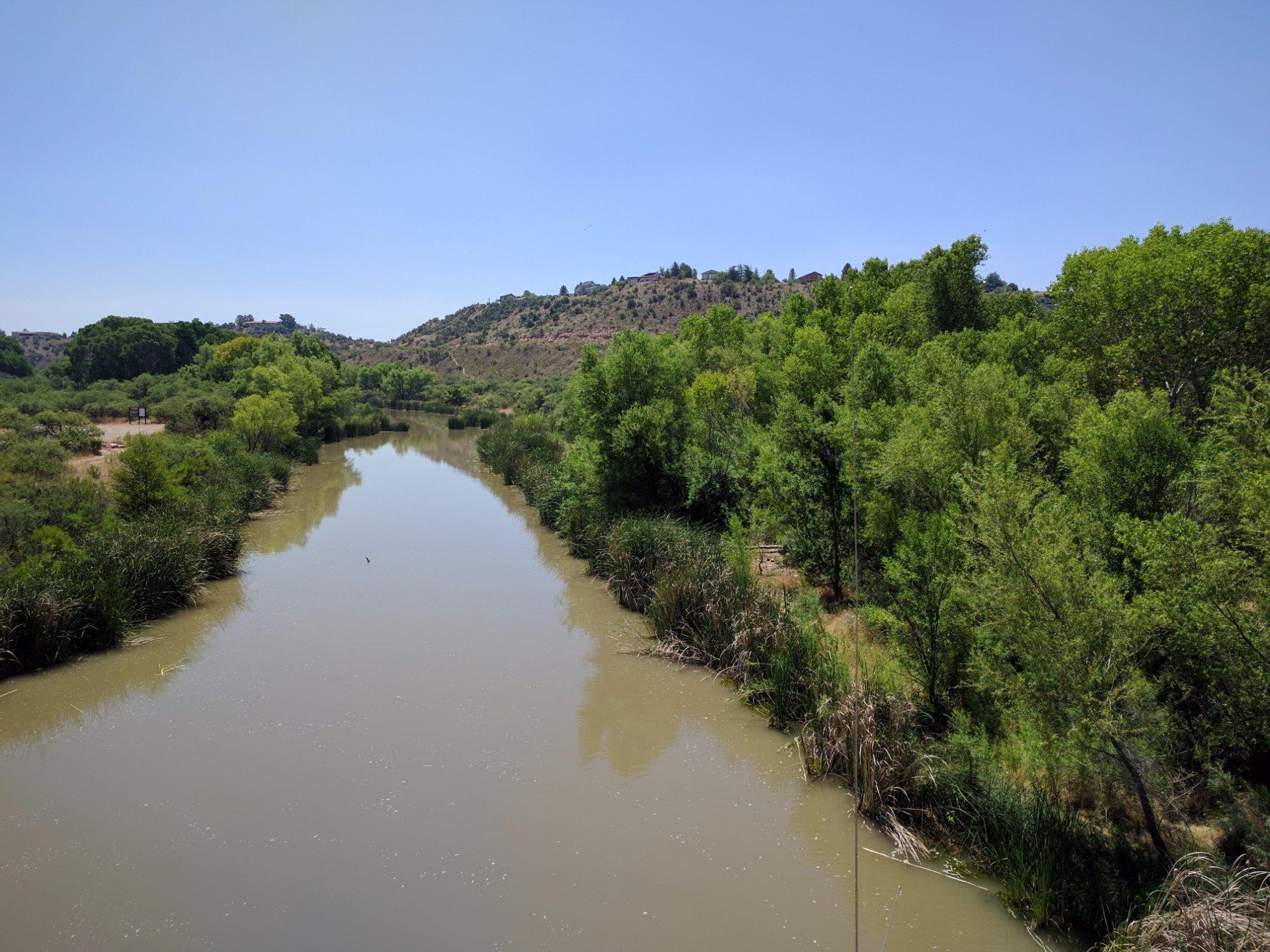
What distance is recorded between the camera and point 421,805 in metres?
9.41

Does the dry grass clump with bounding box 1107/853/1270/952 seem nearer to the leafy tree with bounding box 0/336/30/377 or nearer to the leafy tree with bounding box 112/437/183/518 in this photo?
the leafy tree with bounding box 112/437/183/518

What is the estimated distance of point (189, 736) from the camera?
441 inches

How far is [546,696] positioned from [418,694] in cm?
224

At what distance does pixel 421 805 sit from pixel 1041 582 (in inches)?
313

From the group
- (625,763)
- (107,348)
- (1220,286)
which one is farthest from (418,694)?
(107,348)

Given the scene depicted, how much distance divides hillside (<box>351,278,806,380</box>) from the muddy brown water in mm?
71970

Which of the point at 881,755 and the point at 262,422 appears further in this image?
the point at 262,422

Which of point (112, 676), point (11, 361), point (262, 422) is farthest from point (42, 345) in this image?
point (112, 676)

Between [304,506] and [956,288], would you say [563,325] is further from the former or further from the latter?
[956,288]

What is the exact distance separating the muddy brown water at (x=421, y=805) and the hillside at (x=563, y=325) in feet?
236

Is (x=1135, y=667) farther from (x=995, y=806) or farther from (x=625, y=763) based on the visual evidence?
(x=625, y=763)

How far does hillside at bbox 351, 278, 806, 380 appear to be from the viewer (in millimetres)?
95250

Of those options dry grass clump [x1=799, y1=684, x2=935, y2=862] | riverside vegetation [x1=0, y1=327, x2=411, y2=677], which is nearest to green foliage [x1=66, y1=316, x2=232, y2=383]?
riverside vegetation [x1=0, y1=327, x2=411, y2=677]

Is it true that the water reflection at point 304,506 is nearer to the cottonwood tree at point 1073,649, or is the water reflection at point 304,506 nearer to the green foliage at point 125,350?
the cottonwood tree at point 1073,649
